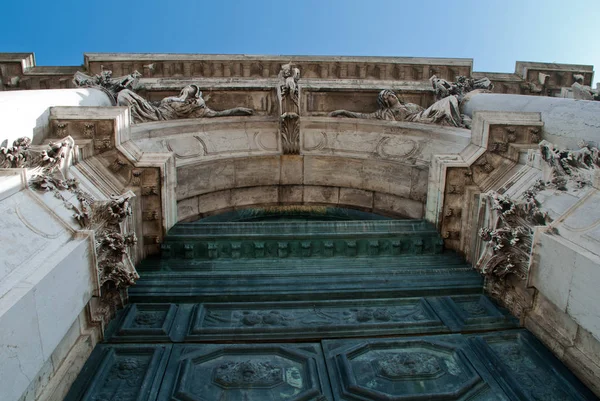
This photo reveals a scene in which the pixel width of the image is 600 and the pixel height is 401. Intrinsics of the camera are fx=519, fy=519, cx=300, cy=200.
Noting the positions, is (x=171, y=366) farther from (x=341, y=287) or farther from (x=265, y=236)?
(x=265, y=236)

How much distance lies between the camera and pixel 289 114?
949cm

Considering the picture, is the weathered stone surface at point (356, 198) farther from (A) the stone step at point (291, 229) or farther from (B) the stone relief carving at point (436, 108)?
(B) the stone relief carving at point (436, 108)

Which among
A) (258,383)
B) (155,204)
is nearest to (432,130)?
(155,204)

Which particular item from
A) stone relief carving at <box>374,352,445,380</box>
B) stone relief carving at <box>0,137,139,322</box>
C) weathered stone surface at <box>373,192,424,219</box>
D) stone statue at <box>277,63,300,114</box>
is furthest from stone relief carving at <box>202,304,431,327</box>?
stone statue at <box>277,63,300,114</box>

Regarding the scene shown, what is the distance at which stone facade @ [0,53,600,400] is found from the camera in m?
4.46

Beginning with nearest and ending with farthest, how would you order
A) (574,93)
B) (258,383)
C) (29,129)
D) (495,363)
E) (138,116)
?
(258,383) < (495,363) < (29,129) < (138,116) < (574,93)

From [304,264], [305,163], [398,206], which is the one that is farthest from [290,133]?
[304,264]

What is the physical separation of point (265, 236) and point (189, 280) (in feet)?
4.44

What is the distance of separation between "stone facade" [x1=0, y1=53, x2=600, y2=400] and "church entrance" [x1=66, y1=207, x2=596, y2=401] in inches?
9.8

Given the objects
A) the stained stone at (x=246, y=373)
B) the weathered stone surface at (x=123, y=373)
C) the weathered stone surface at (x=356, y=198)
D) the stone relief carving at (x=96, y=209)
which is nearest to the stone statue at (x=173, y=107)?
the weathered stone surface at (x=356, y=198)

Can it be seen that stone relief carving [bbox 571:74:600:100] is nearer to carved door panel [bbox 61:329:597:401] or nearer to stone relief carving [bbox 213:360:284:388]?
carved door panel [bbox 61:329:597:401]

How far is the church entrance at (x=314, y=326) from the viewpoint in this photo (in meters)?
4.57

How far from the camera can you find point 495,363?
489cm

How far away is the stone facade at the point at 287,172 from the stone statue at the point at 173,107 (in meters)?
0.04
